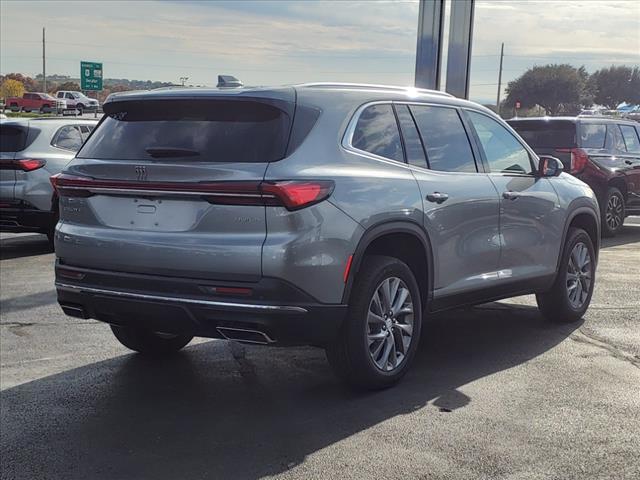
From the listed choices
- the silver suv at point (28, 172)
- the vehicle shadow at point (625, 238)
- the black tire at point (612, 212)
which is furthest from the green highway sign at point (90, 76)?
the black tire at point (612, 212)

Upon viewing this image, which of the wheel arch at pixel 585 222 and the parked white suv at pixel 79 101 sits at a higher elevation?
the parked white suv at pixel 79 101

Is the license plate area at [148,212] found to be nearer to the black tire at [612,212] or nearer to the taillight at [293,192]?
the taillight at [293,192]

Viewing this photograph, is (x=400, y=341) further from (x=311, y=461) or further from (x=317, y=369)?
(x=311, y=461)

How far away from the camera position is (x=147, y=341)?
5.77 meters

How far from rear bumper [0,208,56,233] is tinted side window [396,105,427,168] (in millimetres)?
6737

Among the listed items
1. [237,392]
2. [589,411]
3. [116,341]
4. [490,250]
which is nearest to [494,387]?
[589,411]

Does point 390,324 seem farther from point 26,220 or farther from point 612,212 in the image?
point 612,212

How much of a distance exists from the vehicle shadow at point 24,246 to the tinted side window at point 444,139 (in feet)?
23.2

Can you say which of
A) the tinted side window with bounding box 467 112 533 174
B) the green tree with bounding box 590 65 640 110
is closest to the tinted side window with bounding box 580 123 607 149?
the tinted side window with bounding box 467 112 533 174

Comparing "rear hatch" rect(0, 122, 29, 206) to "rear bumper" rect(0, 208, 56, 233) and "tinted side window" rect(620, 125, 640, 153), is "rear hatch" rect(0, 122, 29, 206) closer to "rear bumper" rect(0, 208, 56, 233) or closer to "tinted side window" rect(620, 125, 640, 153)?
"rear bumper" rect(0, 208, 56, 233)

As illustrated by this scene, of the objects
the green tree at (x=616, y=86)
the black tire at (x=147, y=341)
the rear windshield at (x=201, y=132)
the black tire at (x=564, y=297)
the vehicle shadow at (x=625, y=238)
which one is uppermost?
the green tree at (x=616, y=86)

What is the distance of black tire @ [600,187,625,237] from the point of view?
12.7m

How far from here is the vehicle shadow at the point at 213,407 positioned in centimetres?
399

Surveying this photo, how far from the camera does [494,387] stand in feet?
16.7
